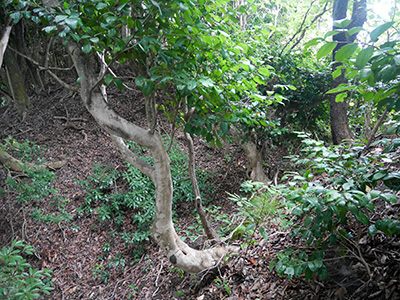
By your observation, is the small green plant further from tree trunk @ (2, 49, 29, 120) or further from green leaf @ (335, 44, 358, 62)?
tree trunk @ (2, 49, 29, 120)

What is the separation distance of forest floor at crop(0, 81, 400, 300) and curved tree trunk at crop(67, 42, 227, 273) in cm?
26

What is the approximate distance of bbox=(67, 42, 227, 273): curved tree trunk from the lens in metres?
2.67

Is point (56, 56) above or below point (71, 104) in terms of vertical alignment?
above

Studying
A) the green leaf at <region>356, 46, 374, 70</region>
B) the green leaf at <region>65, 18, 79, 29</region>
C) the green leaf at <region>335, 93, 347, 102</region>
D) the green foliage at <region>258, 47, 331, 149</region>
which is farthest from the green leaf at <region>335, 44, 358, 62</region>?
the green foliage at <region>258, 47, 331, 149</region>

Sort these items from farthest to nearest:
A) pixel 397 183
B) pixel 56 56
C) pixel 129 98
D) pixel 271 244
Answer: pixel 56 56
pixel 129 98
pixel 271 244
pixel 397 183

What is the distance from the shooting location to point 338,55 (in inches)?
52.1

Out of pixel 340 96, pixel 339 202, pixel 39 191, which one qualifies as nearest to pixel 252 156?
pixel 340 96

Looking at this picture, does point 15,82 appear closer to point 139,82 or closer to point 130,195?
point 130,195

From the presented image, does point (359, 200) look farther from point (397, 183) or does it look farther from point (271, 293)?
point (271, 293)

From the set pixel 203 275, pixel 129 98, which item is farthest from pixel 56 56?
pixel 203 275

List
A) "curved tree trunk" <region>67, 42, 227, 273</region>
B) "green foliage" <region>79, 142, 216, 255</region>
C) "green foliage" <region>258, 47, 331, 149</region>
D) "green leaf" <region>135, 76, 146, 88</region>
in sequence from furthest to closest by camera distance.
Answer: "green foliage" <region>258, 47, 331, 149</region> → "green foliage" <region>79, 142, 216, 255</region> → "curved tree trunk" <region>67, 42, 227, 273</region> → "green leaf" <region>135, 76, 146, 88</region>

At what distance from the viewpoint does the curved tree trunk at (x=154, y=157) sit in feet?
8.75

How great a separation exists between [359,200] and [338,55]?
0.88 meters

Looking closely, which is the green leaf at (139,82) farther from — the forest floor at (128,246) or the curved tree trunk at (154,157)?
the forest floor at (128,246)
